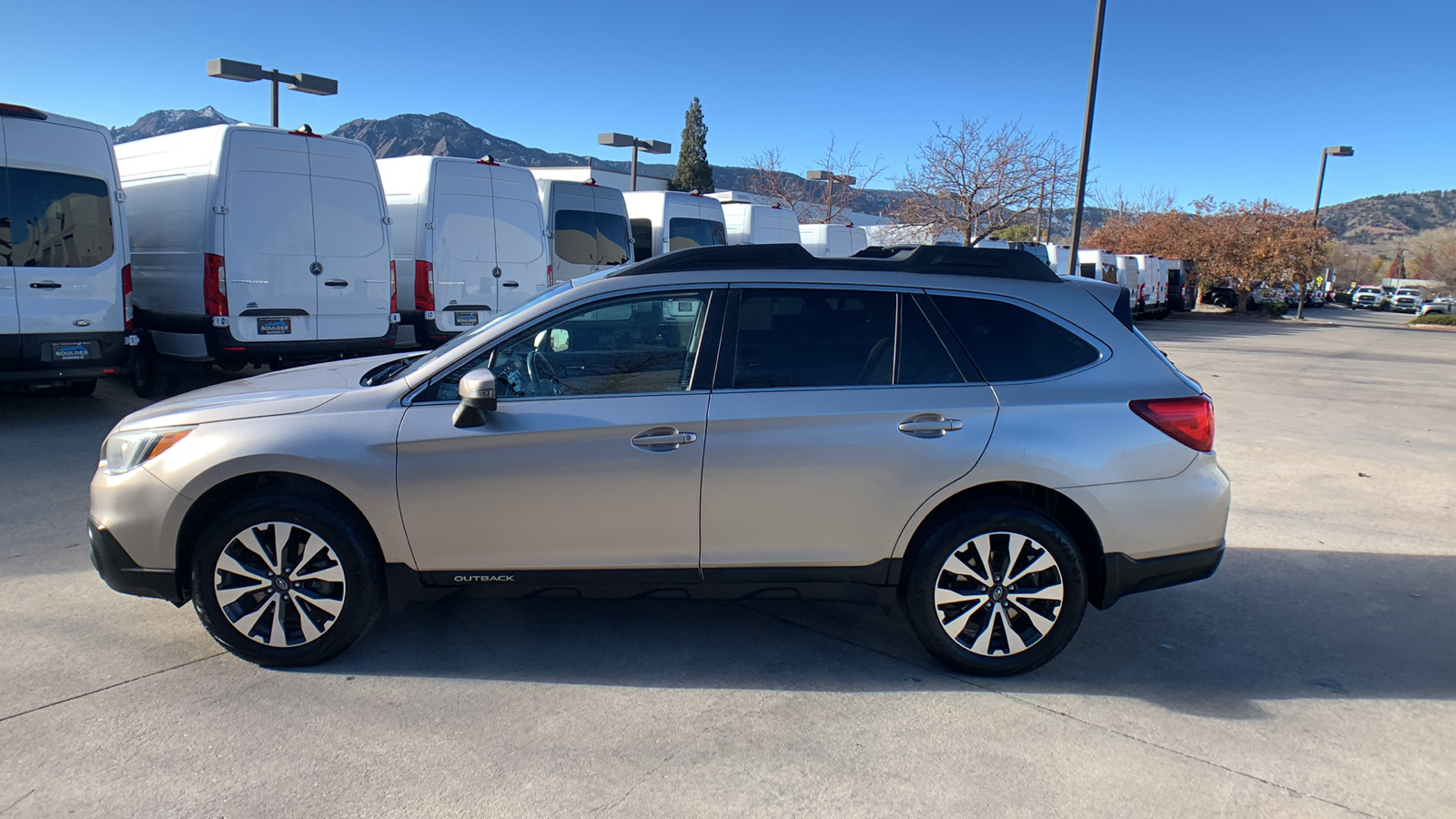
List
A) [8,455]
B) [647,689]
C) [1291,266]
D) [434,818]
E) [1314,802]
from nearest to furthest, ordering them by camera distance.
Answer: [434,818] → [1314,802] → [647,689] → [8,455] → [1291,266]

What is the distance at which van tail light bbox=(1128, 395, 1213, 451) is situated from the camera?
3.75 metres

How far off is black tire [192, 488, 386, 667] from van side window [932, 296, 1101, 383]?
2491 mm

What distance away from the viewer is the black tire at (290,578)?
3660 millimetres

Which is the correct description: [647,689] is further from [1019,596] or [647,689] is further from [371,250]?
[371,250]

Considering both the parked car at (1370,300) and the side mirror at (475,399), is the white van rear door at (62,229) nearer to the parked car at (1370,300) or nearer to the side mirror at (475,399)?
the side mirror at (475,399)

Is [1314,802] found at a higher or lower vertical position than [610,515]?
lower

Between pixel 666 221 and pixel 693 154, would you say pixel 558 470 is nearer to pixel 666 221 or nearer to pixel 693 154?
pixel 666 221

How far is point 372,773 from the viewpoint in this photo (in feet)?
10.00

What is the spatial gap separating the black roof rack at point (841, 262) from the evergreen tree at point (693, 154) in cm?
6087

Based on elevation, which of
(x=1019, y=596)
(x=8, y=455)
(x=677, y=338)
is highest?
(x=677, y=338)

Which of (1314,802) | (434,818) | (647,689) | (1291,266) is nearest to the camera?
(434,818)

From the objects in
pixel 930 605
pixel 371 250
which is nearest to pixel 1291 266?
pixel 371 250

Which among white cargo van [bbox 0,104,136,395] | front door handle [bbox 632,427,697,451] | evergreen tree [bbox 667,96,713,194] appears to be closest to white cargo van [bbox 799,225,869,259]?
white cargo van [bbox 0,104,136,395]

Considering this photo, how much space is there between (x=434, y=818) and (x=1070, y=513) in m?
2.59
